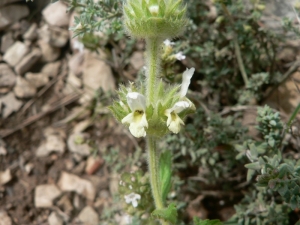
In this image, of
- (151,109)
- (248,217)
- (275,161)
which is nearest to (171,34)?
(151,109)

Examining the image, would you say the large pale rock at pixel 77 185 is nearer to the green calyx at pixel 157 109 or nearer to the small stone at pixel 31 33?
the small stone at pixel 31 33

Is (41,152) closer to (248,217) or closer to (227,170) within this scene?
(227,170)

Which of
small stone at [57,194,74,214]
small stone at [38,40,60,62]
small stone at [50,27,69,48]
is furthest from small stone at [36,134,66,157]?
small stone at [50,27,69,48]

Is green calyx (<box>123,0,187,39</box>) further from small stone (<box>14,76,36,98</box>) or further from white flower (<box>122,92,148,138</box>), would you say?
small stone (<box>14,76,36,98</box>)

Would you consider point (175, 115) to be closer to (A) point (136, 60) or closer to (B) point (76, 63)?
(A) point (136, 60)

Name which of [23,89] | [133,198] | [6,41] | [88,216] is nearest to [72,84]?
[23,89]

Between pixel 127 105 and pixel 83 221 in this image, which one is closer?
pixel 127 105

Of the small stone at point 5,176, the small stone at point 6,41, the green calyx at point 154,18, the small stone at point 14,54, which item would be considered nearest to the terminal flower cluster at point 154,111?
the green calyx at point 154,18
